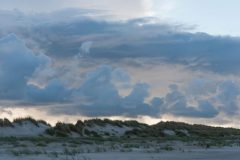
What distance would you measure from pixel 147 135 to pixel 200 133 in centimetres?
1297

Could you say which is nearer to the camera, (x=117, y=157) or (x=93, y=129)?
(x=117, y=157)

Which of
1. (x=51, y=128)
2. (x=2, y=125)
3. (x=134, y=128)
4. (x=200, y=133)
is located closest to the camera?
(x=2, y=125)

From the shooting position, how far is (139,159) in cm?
2997

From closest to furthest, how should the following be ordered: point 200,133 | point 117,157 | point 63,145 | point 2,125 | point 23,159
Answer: point 23,159 → point 117,157 → point 63,145 → point 2,125 → point 200,133

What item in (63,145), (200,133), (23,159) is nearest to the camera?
(23,159)

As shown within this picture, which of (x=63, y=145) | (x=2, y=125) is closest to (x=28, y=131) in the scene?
(x=2, y=125)

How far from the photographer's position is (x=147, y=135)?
62.7m

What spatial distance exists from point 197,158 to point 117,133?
3069 centimetres

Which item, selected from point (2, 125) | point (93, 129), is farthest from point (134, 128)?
point (2, 125)

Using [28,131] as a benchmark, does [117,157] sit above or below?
below

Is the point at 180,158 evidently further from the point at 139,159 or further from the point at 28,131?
the point at 28,131

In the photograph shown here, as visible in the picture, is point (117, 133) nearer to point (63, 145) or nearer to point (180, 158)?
point (63, 145)

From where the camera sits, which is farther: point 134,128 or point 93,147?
point 134,128

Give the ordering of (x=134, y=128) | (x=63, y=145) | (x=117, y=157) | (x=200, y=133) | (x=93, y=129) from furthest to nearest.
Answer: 1. (x=200, y=133)
2. (x=134, y=128)
3. (x=93, y=129)
4. (x=63, y=145)
5. (x=117, y=157)
